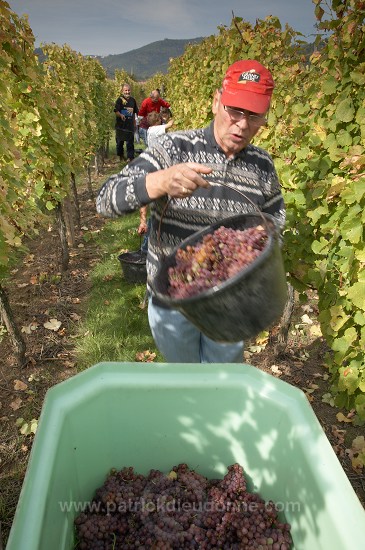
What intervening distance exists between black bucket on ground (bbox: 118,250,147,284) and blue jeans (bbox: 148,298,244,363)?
2.37m

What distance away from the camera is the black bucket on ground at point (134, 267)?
4.54m

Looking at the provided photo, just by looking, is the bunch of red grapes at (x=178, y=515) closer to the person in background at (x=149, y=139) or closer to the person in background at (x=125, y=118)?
the person in background at (x=149, y=139)

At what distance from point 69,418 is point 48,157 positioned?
3.84 meters

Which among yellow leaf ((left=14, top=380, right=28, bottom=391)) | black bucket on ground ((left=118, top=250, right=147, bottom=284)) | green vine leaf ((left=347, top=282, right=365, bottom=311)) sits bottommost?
yellow leaf ((left=14, top=380, right=28, bottom=391))

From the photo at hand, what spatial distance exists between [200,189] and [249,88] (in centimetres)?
49

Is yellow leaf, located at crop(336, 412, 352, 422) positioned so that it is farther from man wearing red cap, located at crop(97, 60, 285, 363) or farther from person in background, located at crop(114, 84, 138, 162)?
person in background, located at crop(114, 84, 138, 162)

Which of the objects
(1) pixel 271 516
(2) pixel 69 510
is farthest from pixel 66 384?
(1) pixel 271 516

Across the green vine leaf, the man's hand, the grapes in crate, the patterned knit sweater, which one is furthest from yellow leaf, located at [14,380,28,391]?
the green vine leaf

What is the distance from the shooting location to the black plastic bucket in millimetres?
1140

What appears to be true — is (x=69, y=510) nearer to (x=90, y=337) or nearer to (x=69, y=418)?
(x=69, y=418)

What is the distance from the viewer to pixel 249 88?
1.64 metres

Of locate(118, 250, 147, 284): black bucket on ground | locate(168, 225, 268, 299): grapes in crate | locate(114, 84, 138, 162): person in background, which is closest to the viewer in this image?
locate(168, 225, 268, 299): grapes in crate

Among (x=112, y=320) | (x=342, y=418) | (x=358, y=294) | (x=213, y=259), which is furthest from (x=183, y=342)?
(x=112, y=320)

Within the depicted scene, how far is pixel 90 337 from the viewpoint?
3686 millimetres
